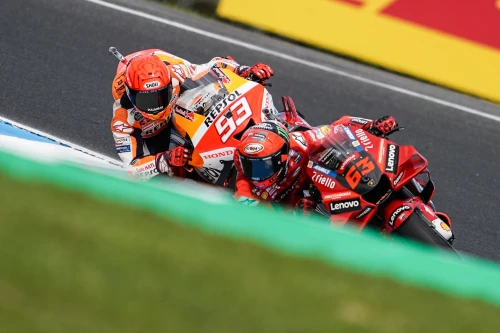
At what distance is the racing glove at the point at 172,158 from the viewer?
649 cm

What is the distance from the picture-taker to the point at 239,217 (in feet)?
12.8

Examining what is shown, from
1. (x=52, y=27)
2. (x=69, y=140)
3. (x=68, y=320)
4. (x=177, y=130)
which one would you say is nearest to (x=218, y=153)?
(x=177, y=130)

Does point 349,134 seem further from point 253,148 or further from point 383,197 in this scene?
point 253,148

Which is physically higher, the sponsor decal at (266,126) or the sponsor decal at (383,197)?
the sponsor decal at (266,126)

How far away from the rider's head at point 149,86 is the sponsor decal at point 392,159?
195cm

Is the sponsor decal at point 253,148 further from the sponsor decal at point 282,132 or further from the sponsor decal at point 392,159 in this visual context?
the sponsor decal at point 392,159

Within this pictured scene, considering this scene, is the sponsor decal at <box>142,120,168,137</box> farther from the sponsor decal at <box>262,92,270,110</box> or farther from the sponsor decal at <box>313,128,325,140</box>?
the sponsor decal at <box>313,128,325,140</box>

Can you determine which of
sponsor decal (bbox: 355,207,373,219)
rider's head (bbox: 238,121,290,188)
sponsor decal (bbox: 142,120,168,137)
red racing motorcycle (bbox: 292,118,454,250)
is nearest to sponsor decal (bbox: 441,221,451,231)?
red racing motorcycle (bbox: 292,118,454,250)

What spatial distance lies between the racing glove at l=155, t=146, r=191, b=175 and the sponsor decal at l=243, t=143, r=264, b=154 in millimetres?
1027

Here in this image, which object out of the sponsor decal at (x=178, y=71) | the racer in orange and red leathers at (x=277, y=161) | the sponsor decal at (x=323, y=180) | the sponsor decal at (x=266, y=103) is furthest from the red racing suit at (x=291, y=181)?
the sponsor decal at (x=178, y=71)

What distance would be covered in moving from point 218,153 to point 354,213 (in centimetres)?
145

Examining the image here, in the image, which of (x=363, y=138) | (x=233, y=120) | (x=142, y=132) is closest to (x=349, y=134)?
(x=363, y=138)

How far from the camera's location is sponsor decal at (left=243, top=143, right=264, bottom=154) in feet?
18.3

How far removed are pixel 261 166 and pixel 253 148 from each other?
142mm
